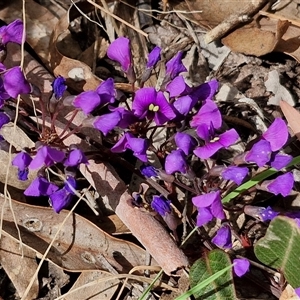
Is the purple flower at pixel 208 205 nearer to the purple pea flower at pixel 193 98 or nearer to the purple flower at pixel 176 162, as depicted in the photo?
the purple flower at pixel 176 162

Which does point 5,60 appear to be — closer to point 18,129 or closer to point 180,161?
point 18,129

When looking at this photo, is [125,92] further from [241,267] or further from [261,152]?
[241,267]

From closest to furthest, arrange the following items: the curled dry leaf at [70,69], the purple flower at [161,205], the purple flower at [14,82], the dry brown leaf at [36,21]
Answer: the purple flower at [14,82] < the purple flower at [161,205] < the curled dry leaf at [70,69] < the dry brown leaf at [36,21]

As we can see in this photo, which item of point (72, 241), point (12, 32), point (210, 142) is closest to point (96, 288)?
point (72, 241)

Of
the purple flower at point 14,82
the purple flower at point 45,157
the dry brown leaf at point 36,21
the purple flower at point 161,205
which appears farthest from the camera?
the dry brown leaf at point 36,21

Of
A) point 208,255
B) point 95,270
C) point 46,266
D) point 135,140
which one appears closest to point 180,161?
point 135,140

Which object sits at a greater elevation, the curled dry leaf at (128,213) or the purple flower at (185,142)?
the purple flower at (185,142)

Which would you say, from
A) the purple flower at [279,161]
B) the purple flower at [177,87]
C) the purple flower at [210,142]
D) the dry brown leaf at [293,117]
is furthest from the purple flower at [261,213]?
the purple flower at [177,87]
